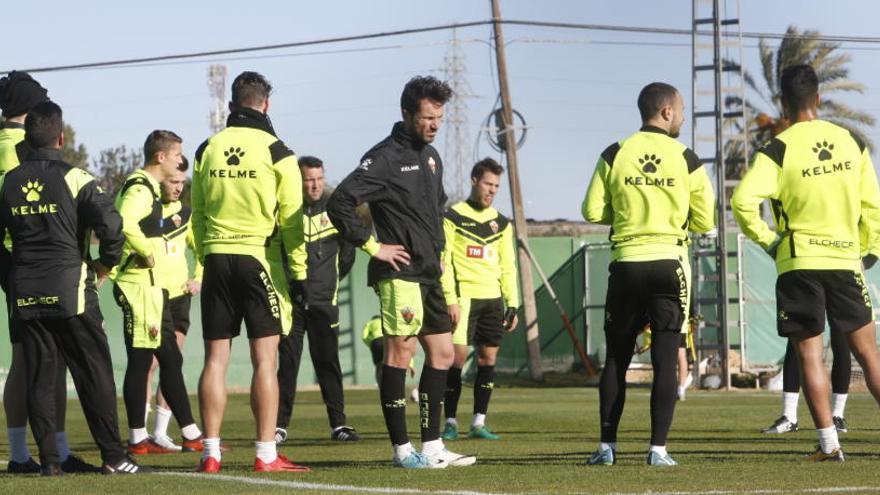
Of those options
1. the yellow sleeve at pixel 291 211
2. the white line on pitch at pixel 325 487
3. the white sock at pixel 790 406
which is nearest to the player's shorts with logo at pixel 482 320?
the white sock at pixel 790 406

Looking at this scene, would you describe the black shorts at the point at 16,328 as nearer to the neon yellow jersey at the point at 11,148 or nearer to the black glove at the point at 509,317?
the neon yellow jersey at the point at 11,148

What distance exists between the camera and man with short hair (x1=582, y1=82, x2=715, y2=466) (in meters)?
8.52

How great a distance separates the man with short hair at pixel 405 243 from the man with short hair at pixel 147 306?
251cm

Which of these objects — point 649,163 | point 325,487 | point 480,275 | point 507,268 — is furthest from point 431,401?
point 507,268

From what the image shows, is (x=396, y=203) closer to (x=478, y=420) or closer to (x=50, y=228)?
(x=50, y=228)

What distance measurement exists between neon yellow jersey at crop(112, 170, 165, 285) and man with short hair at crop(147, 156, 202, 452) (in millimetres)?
168

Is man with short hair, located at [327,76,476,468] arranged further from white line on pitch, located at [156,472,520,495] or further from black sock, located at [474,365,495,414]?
black sock, located at [474,365,495,414]

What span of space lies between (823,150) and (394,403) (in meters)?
2.79

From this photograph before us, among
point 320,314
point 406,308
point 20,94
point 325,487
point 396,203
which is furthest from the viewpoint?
point 320,314

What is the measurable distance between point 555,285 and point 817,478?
21874 mm

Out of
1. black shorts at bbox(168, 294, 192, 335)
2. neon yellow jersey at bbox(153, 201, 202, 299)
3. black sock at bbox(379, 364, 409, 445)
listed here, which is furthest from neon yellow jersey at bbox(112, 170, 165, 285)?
black sock at bbox(379, 364, 409, 445)

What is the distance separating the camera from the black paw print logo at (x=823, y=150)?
8562mm

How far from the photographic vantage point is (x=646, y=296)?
8.56 metres

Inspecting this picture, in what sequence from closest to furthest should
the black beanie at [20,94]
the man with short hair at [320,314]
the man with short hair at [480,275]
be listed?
the black beanie at [20,94] → the man with short hair at [320,314] → the man with short hair at [480,275]
